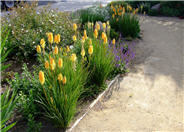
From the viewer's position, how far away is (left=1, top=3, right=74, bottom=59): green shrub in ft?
16.1

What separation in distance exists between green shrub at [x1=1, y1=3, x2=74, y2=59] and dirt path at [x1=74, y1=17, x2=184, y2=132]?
6.56 feet

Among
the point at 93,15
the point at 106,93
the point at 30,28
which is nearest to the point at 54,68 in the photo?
the point at 106,93

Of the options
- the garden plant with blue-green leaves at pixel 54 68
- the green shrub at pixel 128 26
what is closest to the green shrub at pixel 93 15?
the garden plant with blue-green leaves at pixel 54 68

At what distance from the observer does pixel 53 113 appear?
2.69 m

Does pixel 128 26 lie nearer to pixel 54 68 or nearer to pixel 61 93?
pixel 54 68

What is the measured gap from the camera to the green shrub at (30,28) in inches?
193

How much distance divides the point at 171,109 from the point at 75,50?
7.03 feet

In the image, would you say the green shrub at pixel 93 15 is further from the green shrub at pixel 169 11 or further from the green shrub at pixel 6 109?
the green shrub at pixel 6 109

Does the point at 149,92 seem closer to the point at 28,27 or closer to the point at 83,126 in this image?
the point at 83,126

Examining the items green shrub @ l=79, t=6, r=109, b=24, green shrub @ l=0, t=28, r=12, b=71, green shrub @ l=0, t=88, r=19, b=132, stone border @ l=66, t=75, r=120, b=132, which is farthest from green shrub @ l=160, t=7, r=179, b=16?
green shrub @ l=0, t=88, r=19, b=132

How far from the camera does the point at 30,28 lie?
18.3 feet

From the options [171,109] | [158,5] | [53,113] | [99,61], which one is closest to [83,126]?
[53,113]

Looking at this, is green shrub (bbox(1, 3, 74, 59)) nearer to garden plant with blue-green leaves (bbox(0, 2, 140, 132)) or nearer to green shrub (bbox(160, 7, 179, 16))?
garden plant with blue-green leaves (bbox(0, 2, 140, 132))

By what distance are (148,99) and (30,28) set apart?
11.8 feet
